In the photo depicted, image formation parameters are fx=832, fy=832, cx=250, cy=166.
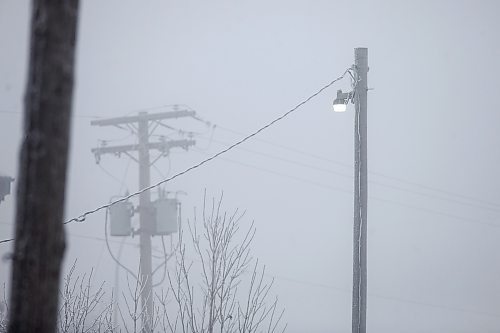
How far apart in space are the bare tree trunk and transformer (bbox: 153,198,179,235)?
1624 centimetres

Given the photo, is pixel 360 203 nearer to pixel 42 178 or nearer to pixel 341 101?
pixel 341 101

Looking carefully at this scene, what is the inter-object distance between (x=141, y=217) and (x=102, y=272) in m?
83.6

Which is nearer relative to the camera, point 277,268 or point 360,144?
point 360,144

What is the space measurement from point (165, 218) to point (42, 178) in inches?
647

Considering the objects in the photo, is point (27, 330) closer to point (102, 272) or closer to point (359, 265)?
point (359, 265)

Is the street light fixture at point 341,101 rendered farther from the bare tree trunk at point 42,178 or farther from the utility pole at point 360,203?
the bare tree trunk at point 42,178

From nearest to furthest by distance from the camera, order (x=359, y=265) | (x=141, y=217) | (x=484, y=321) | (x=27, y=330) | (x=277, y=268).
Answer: (x=27, y=330) → (x=359, y=265) → (x=141, y=217) → (x=484, y=321) → (x=277, y=268)

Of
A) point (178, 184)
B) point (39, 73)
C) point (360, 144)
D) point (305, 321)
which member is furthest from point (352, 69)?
point (178, 184)

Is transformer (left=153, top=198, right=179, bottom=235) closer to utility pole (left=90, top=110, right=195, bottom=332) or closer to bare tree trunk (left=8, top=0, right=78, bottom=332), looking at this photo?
utility pole (left=90, top=110, right=195, bottom=332)

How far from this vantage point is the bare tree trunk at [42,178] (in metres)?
4.46

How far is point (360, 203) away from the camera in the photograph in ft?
34.0

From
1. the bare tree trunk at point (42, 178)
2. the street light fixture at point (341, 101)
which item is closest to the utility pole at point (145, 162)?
the street light fixture at point (341, 101)

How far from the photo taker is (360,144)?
1049 centimetres

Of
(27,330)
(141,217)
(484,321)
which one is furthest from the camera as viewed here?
(484,321)
